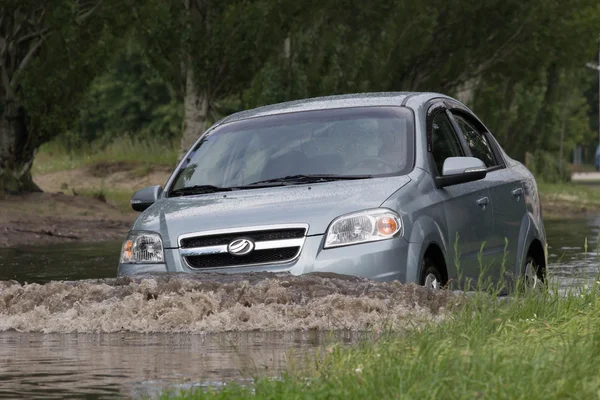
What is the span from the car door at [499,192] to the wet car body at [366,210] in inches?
0.6

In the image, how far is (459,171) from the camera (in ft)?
34.4

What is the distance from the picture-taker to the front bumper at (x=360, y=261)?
965 centimetres

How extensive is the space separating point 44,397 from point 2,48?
24913 millimetres

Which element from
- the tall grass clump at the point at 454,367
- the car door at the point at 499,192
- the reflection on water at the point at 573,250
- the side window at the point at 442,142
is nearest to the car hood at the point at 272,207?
the side window at the point at 442,142

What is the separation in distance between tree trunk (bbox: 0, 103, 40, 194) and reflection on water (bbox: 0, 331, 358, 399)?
22030 millimetres

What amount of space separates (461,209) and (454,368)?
425 cm

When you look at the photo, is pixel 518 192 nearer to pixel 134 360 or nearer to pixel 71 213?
pixel 134 360

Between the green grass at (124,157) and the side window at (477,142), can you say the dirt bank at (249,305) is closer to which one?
the side window at (477,142)

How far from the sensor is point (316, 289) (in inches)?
369

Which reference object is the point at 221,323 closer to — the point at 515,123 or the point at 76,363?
the point at 76,363

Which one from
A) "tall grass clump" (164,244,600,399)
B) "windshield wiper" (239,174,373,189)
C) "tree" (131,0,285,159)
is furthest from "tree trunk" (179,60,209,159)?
"tall grass clump" (164,244,600,399)

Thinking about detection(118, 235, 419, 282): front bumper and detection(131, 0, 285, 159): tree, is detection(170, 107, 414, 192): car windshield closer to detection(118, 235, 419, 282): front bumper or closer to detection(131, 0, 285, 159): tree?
detection(118, 235, 419, 282): front bumper

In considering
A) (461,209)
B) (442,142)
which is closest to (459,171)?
(461,209)

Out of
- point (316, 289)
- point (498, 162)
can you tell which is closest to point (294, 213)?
point (316, 289)
